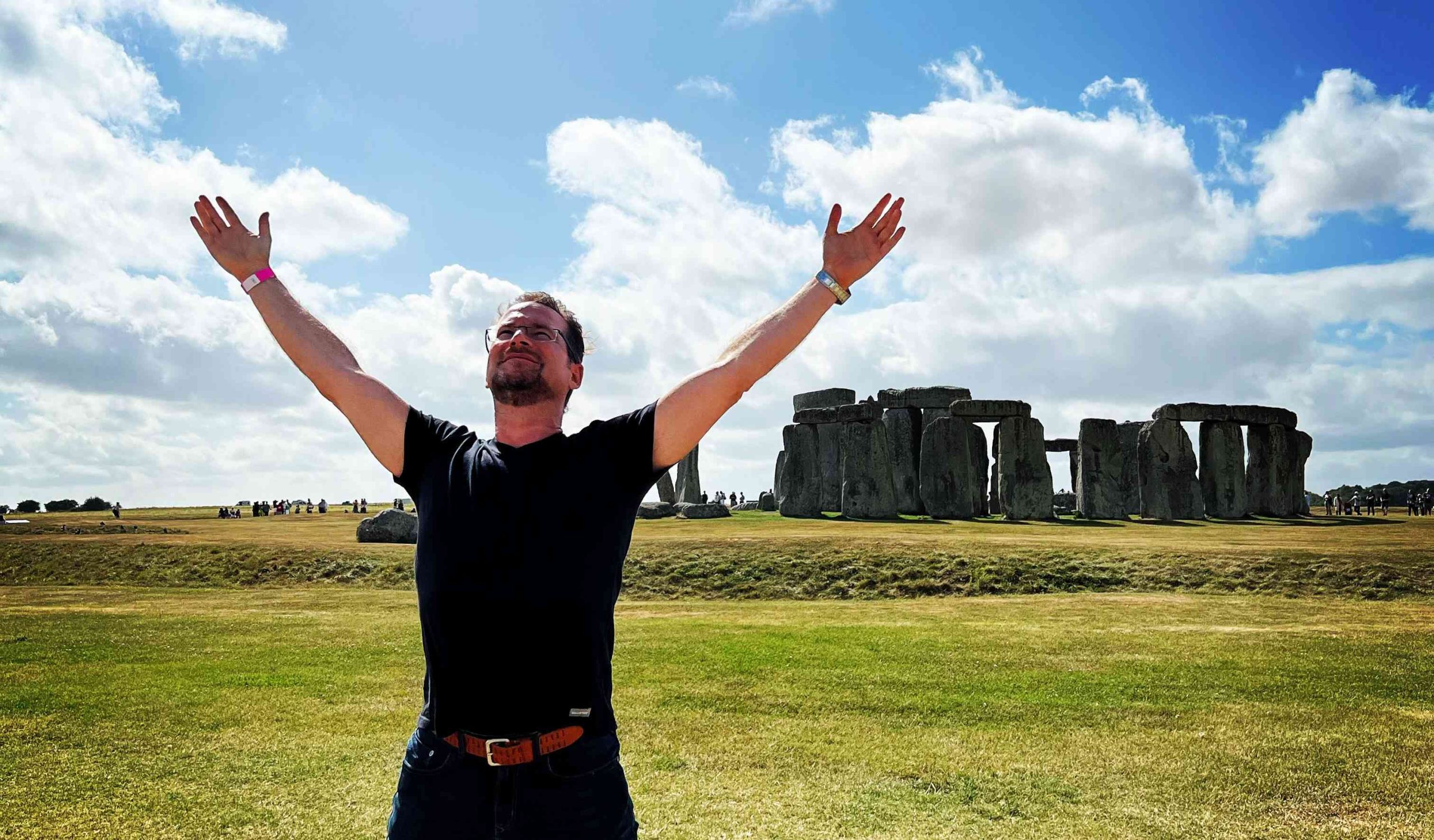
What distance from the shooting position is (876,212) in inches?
131

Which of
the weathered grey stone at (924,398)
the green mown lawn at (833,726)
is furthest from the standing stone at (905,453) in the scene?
the green mown lawn at (833,726)

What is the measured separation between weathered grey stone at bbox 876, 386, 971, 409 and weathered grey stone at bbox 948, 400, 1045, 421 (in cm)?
345

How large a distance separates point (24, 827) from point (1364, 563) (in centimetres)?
1919

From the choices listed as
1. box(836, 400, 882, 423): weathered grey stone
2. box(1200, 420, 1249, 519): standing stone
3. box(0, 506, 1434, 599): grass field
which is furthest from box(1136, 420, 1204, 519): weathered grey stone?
box(836, 400, 882, 423): weathered grey stone

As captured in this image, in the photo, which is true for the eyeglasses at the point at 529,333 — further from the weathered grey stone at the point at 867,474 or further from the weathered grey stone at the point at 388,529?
the weathered grey stone at the point at 867,474

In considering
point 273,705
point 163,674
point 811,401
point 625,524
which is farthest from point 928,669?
point 811,401

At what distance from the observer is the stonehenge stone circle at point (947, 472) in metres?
33.7

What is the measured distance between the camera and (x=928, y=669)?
10.6 metres

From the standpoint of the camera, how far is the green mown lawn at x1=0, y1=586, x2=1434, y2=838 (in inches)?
239

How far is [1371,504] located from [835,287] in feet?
153

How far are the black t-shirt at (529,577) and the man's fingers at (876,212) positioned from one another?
3.12ft

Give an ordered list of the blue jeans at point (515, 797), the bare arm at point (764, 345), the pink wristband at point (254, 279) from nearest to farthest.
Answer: the blue jeans at point (515, 797) → the bare arm at point (764, 345) → the pink wristband at point (254, 279)

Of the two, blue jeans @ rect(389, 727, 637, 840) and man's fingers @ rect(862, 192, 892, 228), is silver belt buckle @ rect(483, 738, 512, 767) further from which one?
man's fingers @ rect(862, 192, 892, 228)

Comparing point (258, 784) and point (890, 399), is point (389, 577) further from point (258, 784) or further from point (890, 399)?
point (890, 399)
